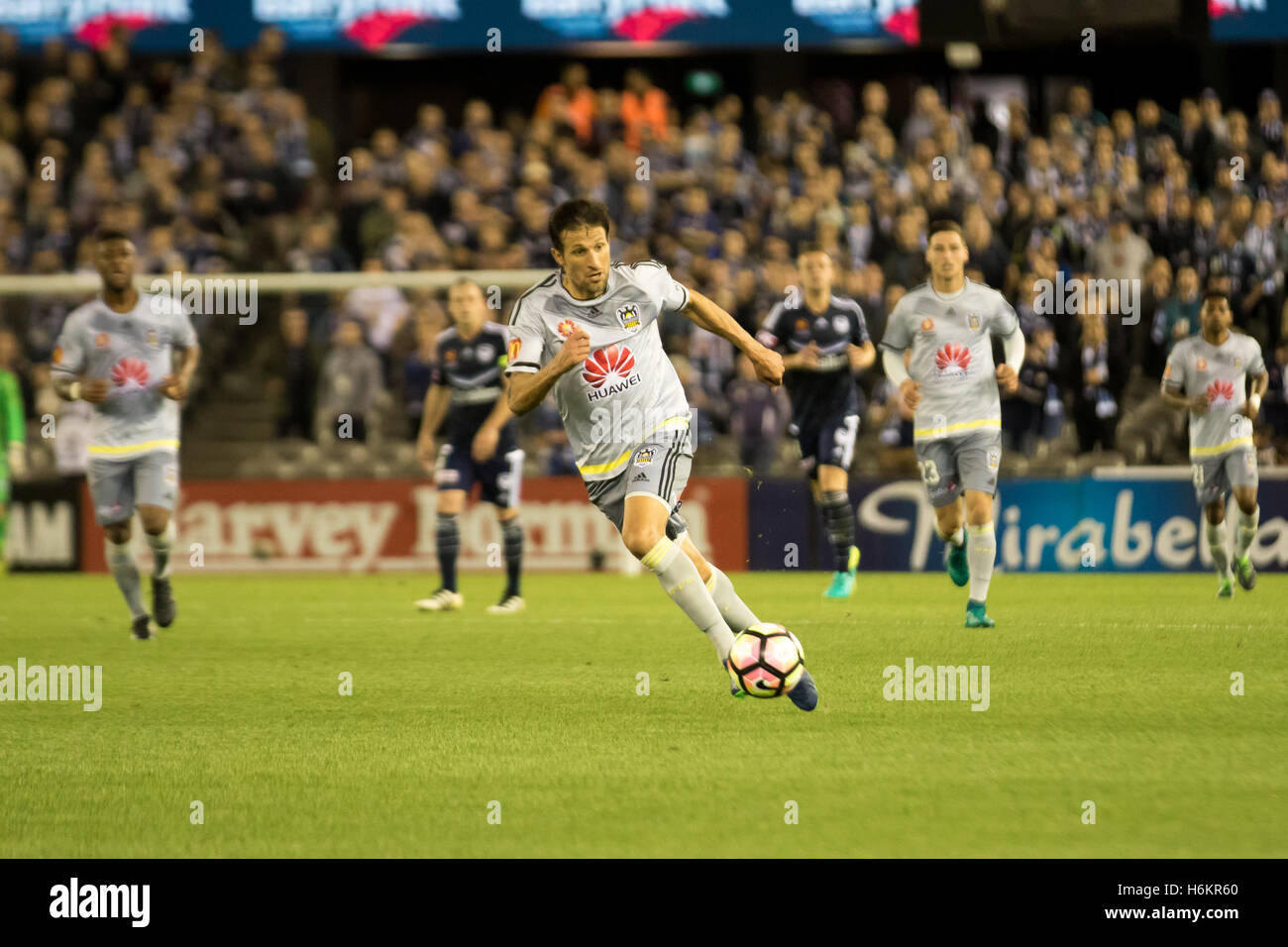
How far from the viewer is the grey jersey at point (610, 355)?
7.63 m

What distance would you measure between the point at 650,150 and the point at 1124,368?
6.03 m

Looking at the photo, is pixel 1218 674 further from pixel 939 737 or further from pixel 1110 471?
pixel 1110 471

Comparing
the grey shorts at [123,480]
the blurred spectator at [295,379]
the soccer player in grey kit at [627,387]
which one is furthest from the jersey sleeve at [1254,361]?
the blurred spectator at [295,379]

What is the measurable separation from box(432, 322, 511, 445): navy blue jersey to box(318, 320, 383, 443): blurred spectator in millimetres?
5248

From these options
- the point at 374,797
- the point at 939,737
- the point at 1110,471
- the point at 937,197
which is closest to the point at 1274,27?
the point at 937,197

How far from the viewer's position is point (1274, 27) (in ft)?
65.4

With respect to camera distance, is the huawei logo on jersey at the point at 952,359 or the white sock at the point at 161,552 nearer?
the huawei logo on jersey at the point at 952,359

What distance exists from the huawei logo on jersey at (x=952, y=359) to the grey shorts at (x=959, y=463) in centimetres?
42

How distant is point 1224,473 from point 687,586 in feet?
25.1

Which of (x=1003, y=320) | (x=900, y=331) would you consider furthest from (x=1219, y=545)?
(x=900, y=331)

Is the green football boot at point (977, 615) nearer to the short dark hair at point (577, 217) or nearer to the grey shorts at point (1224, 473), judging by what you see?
the grey shorts at point (1224, 473)

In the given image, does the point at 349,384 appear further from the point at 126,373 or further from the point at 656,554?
the point at 656,554

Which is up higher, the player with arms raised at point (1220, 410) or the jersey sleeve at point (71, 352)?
the jersey sleeve at point (71, 352)

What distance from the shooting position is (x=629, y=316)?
25.2 feet
